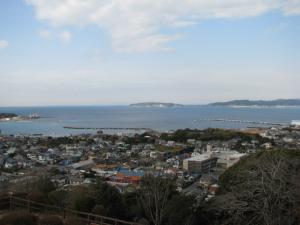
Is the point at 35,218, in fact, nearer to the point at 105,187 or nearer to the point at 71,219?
the point at 71,219

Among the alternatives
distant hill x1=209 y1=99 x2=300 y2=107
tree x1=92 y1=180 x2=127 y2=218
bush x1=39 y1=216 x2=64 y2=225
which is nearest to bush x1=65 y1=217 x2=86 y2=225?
bush x1=39 y1=216 x2=64 y2=225

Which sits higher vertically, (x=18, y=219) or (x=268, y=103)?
(x=268, y=103)

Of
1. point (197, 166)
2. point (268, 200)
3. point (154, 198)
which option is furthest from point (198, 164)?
point (268, 200)

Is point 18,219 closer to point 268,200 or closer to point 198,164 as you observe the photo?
point 268,200

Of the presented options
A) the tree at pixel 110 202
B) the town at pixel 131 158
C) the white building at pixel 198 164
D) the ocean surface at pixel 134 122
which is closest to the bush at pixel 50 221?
the tree at pixel 110 202

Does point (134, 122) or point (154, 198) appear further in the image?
point (134, 122)

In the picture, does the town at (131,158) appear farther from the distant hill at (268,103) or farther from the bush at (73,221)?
the distant hill at (268,103)

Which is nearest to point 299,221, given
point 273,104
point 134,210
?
point 134,210

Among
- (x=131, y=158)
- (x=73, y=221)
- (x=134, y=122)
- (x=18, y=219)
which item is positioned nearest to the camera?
(x=18, y=219)
